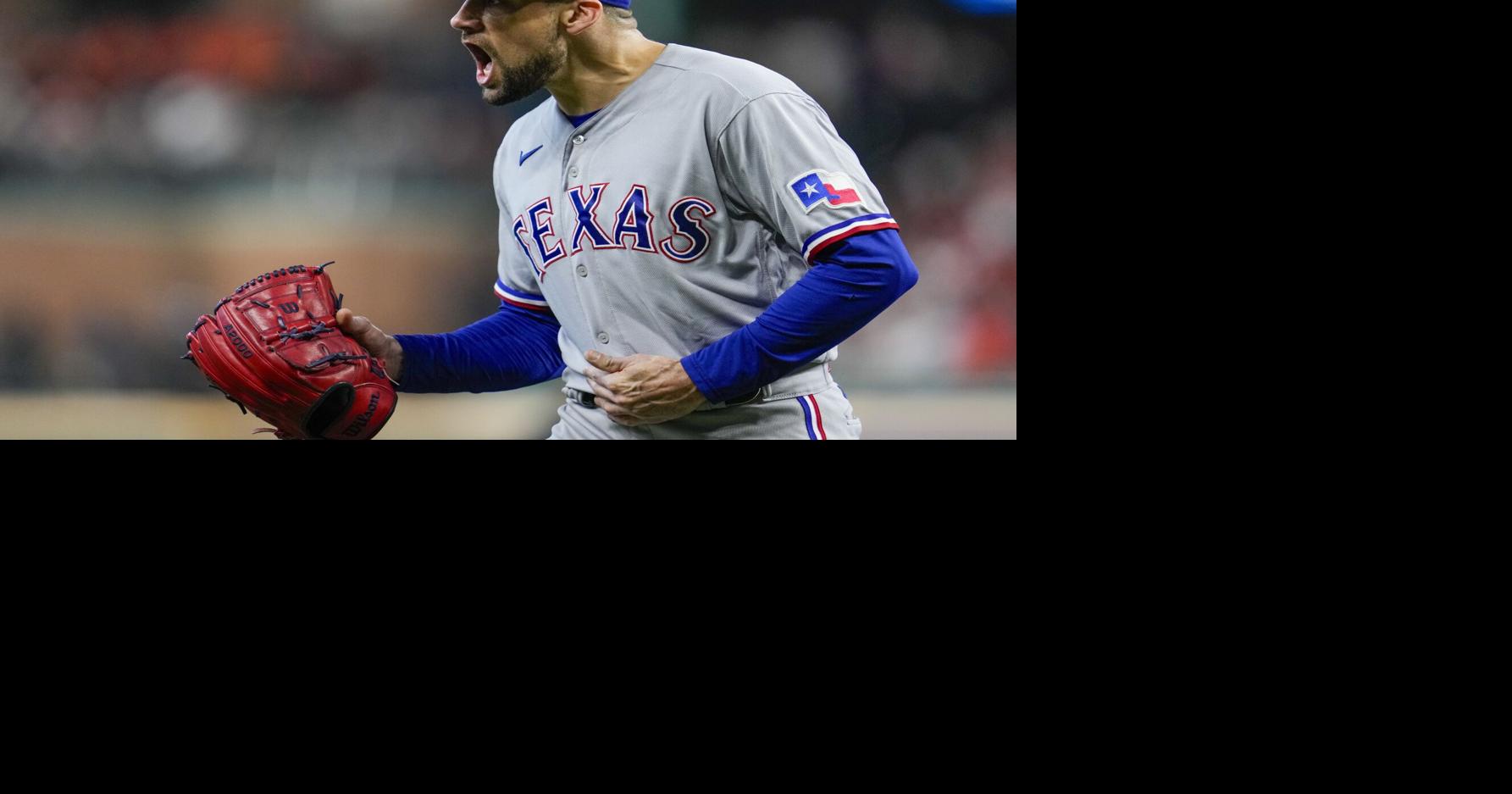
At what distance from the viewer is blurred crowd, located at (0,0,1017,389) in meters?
2.71

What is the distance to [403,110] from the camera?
275cm

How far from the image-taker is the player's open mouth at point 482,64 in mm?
2617

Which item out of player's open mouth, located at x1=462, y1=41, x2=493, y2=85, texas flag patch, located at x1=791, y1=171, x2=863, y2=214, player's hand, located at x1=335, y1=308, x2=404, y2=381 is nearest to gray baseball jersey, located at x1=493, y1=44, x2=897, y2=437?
texas flag patch, located at x1=791, y1=171, x2=863, y2=214

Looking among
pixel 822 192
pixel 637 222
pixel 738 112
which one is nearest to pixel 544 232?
pixel 637 222

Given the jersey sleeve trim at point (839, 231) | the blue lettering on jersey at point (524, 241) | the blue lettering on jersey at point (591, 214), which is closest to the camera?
the jersey sleeve trim at point (839, 231)

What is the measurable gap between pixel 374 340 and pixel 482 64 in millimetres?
536

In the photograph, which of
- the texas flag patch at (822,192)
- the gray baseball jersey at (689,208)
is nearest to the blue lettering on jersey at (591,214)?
the gray baseball jersey at (689,208)

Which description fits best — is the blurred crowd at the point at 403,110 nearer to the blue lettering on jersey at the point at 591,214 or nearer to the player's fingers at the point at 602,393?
the blue lettering on jersey at the point at 591,214

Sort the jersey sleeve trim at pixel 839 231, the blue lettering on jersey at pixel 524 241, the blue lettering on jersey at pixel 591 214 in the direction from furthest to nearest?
the blue lettering on jersey at pixel 524 241 → the blue lettering on jersey at pixel 591 214 → the jersey sleeve trim at pixel 839 231

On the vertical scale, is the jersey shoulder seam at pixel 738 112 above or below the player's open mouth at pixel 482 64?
below

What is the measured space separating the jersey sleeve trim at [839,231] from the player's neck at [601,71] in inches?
17.5

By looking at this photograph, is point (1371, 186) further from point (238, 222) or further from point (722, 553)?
point (238, 222)

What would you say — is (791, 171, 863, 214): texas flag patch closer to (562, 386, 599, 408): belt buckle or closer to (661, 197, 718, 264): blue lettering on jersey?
(661, 197, 718, 264): blue lettering on jersey

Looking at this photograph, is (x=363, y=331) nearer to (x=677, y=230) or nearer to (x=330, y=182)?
(x=330, y=182)
